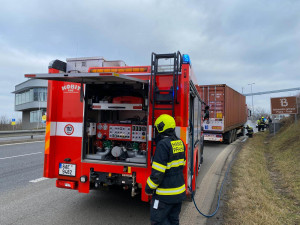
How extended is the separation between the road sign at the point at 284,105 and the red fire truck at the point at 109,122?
1377 cm

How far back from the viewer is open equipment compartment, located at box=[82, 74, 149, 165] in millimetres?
3793

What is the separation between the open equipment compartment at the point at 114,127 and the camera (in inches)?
149

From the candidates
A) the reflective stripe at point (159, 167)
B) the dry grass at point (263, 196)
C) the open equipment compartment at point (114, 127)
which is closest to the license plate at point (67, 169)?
the open equipment compartment at point (114, 127)

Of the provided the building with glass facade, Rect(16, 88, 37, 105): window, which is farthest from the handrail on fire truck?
Rect(16, 88, 37, 105): window

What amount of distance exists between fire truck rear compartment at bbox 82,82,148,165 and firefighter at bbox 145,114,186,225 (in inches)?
40.0

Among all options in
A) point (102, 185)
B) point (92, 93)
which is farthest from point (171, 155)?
point (92, 93)

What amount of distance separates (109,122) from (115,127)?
21 cm

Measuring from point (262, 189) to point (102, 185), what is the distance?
3602mm

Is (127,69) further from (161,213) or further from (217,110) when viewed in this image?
(217,110)

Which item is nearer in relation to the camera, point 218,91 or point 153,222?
point 153,222

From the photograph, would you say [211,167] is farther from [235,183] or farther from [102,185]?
[102,185]

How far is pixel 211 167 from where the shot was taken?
7.79 metres

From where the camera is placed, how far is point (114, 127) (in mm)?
4031

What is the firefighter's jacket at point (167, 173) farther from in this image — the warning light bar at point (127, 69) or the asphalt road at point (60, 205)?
the warning light bar at point (127, 69)
